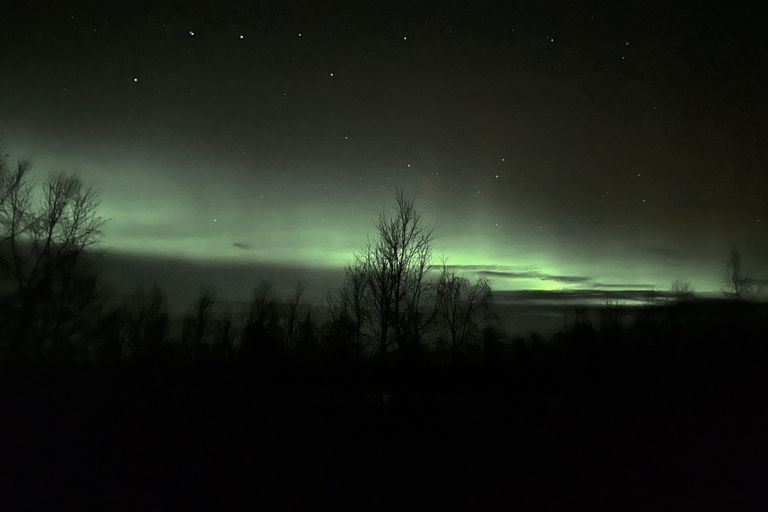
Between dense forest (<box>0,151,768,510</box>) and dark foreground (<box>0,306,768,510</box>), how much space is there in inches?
0.6

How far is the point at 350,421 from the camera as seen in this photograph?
4.06 m

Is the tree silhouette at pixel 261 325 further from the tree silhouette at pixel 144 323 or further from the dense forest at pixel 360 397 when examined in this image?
the tree silhouette at pixel 144 323

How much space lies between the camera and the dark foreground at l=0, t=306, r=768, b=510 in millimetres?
3420

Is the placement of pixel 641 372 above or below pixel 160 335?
below

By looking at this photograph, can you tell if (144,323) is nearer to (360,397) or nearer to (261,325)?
(261,325)

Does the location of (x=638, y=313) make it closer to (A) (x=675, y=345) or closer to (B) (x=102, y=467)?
(A) (x=675, y=345)

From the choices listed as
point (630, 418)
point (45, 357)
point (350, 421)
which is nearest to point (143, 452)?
point (45, 357)

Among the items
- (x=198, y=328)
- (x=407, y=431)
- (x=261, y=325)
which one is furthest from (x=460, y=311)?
(x=198, y=328)

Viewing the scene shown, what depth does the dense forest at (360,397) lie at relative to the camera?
11.5 feet

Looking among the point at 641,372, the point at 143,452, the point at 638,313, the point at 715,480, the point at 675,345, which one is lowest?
the point at 715,480

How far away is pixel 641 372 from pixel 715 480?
1123 millimetres

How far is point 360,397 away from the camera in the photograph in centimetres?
416

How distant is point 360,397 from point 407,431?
53cm

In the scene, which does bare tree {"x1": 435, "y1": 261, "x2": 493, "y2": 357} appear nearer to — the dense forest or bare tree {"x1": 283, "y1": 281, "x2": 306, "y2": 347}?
the dense forest
